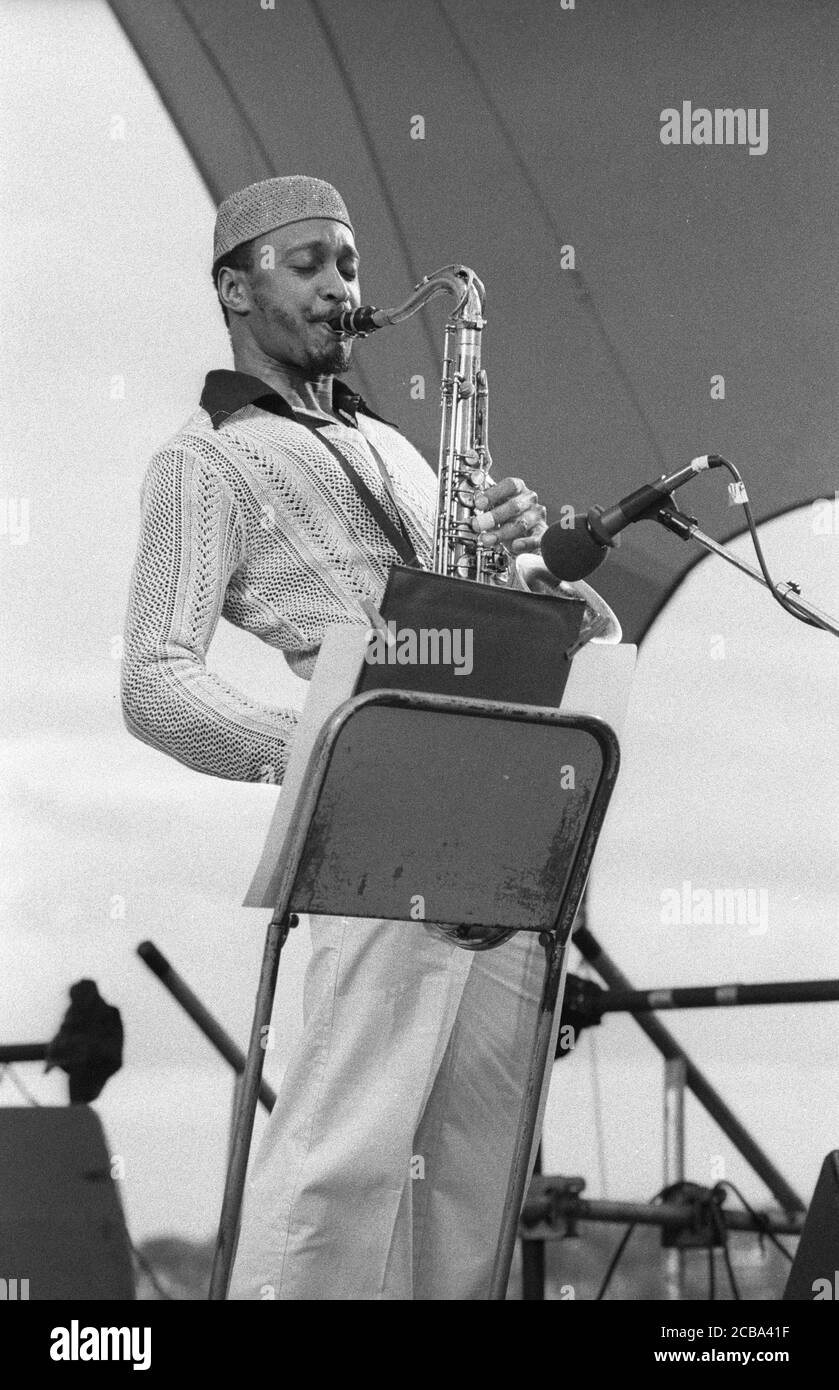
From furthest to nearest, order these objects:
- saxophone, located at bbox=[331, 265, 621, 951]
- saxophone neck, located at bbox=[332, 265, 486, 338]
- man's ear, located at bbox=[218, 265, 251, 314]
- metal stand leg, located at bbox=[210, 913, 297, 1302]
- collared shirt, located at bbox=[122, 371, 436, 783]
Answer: man's ear, located at bbox=[218, 265, 251, 314] < saxophone neck, located at bbox=[332, 265, 486, 338] < saxophone, located at bbox=[331, 265, 621, 951] < collared shirt, located at bbox=[122, 371, 436, 783] < metal stand leg, located at bbox=[210, 913, 297, 1302]

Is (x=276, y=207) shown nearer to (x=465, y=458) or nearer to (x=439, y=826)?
(x=465, y=458)

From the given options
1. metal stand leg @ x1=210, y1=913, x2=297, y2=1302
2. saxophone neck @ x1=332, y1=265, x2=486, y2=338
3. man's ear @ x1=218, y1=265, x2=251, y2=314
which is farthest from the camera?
man's ear @ x1=218, y1=265, x2=251, y2=314

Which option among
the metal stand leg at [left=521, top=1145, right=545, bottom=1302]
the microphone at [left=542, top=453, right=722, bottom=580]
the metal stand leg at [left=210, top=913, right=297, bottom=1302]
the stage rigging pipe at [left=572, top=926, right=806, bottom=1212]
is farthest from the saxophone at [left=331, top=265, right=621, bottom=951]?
the metal stand leg at [left=521, top=1145, right=545, bottom=1302]

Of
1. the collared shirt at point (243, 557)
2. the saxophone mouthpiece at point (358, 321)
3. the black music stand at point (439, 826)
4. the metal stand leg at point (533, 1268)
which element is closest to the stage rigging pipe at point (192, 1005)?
the metal stand leg at point (533, 1268)

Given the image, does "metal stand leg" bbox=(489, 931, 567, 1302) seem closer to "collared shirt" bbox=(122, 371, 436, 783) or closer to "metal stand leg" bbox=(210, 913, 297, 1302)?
"metal stand leg" bbox=(210, 913, 297, 1302)

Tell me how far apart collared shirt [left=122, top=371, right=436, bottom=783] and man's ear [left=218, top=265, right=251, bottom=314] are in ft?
0.61

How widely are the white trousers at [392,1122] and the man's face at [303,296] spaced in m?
1.00

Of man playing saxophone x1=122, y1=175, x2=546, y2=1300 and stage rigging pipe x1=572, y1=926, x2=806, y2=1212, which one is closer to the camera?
man playing saxophone x1=122, y1=175, x2=546, y2=1300

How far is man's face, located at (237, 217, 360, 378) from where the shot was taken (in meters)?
3.00

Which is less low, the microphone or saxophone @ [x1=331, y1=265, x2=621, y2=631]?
saxophone @ [x1=331, y1=265, x2=621, y2=631]

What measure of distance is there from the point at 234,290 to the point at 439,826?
4.22ft

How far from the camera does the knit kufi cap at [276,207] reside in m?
3.02

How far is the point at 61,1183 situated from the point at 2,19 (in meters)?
2.20

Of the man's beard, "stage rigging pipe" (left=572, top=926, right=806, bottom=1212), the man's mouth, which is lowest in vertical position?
"stage rigging pipe" (left=572, top=926, right=806, bottom=1212)
